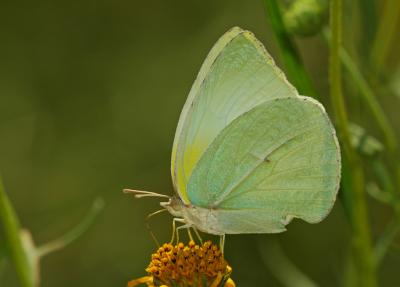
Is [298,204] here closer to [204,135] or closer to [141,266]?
[204,135]

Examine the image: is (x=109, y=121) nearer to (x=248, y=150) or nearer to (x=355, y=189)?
(x=248, y=150)

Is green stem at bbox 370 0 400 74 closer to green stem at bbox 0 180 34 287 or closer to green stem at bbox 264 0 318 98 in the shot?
green stem at bbox 264 0 318 98

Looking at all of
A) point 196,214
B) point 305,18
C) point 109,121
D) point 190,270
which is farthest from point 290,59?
point 109,121

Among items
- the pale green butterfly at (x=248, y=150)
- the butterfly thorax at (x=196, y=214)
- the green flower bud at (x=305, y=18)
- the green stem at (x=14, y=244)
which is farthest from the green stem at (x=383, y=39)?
the green stem at (x=14, y=244)

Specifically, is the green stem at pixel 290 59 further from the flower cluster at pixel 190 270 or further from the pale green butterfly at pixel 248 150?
the flower cluster at pixel 190 270

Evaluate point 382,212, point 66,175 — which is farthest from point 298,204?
point 66,175

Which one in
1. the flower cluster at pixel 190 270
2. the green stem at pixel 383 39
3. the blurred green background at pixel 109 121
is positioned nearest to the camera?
the flower cluster at pixel 190 270
